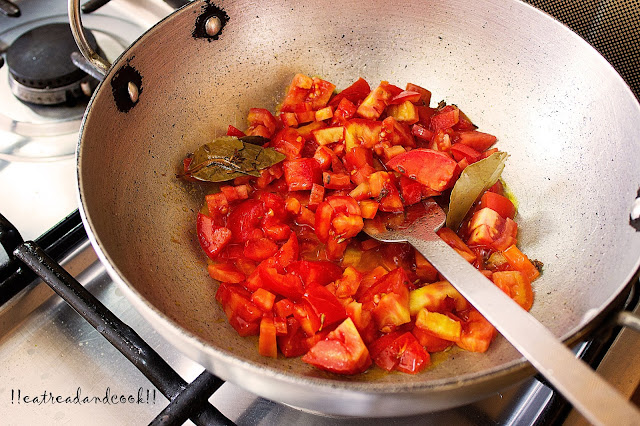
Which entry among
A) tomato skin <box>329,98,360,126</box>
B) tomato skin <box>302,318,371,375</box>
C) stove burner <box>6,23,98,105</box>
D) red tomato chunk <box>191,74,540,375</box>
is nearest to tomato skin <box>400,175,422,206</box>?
red tomato chunk <box>191,74,540,375</box>

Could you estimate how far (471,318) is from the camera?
2.92ft

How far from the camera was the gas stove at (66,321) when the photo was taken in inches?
35.1

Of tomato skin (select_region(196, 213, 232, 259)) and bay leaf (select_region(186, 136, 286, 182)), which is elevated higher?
bay leaf (select_region(186, 136, 286, 182))

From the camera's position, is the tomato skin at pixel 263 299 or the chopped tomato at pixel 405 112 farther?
the chopped tomato at pixel 405 112

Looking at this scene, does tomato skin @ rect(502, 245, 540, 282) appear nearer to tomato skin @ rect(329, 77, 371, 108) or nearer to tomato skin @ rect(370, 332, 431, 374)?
tomato skin @ rect(370, 332, 431, 374)

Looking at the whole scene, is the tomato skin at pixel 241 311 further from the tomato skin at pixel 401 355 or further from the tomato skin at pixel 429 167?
the tomato skin at pixel 429 167

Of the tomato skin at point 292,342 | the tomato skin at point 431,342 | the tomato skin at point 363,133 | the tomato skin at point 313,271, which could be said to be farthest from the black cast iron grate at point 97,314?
the tomato skin at point 363,133

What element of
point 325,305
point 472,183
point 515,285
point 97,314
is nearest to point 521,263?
point 515,285

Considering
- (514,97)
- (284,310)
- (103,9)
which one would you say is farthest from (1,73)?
(514,97)

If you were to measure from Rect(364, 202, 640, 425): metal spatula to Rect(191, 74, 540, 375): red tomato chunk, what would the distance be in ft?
0.18

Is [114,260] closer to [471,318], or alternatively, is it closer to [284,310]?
[284,310]

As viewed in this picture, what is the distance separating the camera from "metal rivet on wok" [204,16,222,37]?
3.72ft

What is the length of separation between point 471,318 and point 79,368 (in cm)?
70

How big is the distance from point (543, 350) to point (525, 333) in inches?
1.5
